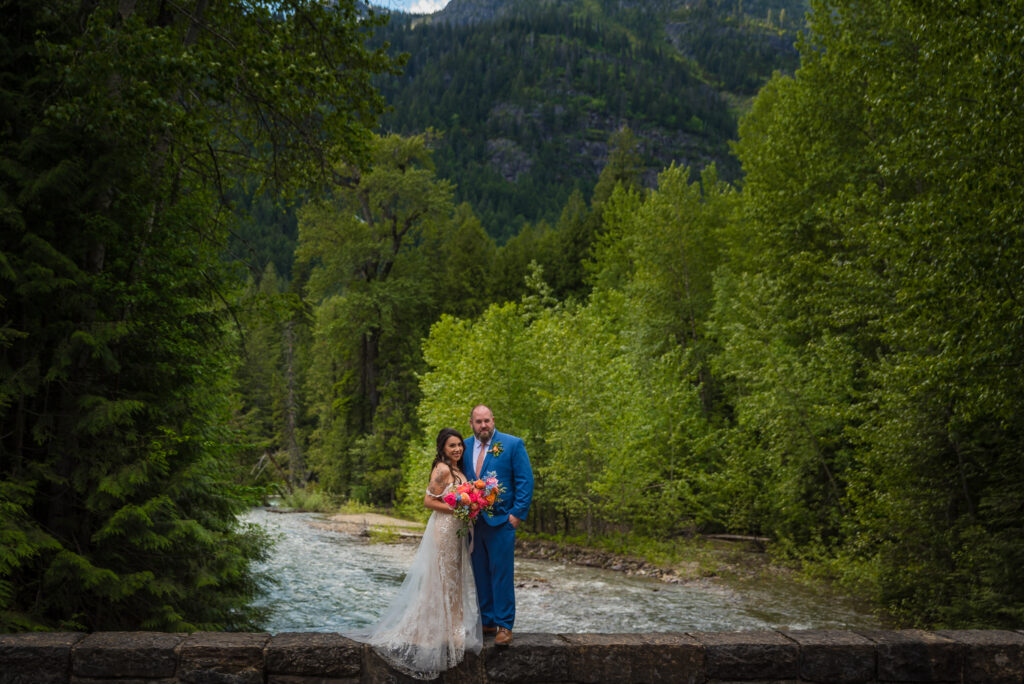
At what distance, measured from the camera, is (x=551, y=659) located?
532 cm

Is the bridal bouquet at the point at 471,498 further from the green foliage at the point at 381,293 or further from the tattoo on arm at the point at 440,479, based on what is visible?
the green foliage at the point at 381,293

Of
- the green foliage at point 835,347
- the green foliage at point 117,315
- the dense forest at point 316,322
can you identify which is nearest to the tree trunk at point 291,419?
the green foliage at point 835,347

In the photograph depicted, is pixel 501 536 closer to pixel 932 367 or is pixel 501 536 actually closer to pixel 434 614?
pixel 434 614

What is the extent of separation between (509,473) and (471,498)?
50 cm

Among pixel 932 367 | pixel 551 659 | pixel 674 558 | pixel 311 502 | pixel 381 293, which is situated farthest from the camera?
pixel 311 502

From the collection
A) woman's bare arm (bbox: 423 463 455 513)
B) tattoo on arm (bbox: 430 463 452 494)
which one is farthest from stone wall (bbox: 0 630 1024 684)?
tattoo on arm (bbox: 430 463 452 494)

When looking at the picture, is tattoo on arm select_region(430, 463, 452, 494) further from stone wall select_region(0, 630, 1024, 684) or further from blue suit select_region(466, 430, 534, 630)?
stone wall select_region(0, 630, 1024, 684)

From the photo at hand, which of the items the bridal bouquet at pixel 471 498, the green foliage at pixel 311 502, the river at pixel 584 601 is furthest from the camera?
the green foliage at pixel 311 502

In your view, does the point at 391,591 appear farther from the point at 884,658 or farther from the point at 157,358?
the point at 884,658

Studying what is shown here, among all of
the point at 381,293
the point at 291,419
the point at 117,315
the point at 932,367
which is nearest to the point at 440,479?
the point at 117,315

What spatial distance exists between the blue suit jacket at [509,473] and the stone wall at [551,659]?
96cm

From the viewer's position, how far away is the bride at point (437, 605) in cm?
520

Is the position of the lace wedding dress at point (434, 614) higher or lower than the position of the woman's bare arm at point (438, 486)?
lower

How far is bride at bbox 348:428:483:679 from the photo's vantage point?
520 centimetres
